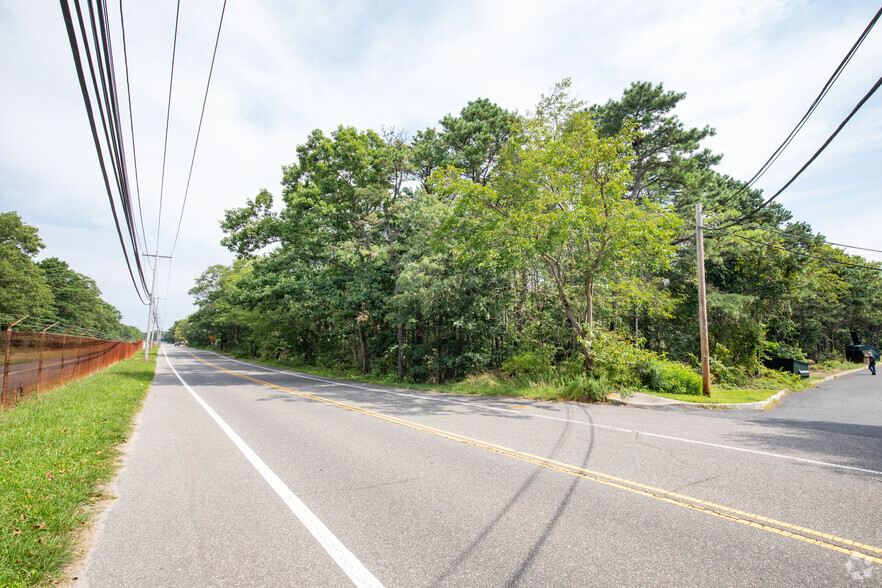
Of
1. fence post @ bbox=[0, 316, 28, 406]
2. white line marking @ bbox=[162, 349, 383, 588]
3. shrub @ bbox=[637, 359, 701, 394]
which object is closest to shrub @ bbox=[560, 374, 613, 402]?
shrub @ bbox=[637, 359, 701, 394]

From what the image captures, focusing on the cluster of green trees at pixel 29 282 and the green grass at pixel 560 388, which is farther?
the cluster of green trees at pixel 29 282

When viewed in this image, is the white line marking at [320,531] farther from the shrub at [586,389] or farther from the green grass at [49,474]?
the shrub at [586,389]

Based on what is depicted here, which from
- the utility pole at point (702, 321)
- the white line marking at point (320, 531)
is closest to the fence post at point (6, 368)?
the white line marking at point (320, 531)

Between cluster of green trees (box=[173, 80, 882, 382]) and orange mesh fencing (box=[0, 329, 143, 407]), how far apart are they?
7.37m

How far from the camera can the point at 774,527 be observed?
11.1 feet

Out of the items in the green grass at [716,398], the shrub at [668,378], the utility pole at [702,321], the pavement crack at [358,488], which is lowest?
the pavement crack at [358,488]

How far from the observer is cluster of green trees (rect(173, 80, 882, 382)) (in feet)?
41.5

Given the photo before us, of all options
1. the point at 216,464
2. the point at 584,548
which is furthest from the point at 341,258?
the point at 584,548

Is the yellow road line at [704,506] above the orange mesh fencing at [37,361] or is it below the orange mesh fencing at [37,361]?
below

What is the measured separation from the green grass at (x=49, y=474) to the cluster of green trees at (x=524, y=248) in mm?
10528

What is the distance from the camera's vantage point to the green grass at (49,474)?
2.90m

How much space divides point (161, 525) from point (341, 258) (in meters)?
16.9

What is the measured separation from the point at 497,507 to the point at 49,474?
16.3 feet

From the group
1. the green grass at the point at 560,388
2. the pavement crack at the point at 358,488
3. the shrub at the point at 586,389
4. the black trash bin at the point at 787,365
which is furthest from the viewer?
the black trash bin at the point at 787,365
